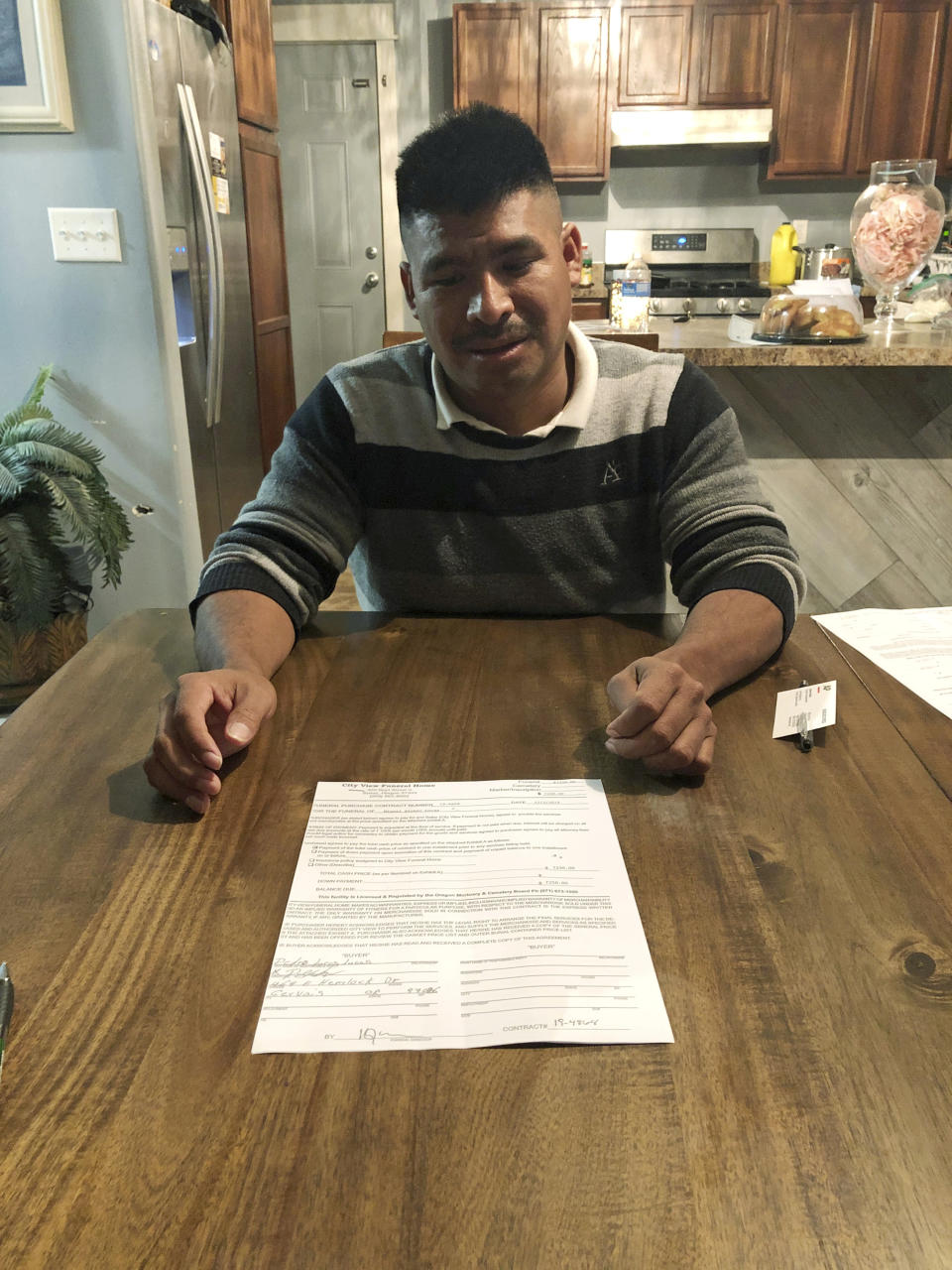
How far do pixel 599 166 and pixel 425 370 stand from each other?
397 centimetres

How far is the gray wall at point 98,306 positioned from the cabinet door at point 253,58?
1296mm

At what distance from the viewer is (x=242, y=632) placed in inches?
41.9

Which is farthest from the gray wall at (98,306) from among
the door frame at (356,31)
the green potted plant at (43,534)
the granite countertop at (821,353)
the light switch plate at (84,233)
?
the door frame at (356,31)

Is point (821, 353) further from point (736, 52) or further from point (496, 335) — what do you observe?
point (736, 52)

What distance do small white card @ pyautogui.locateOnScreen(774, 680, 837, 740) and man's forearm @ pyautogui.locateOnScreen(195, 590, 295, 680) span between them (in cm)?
53

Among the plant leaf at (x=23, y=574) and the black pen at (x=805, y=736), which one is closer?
the black pen at (x=805, y=736)

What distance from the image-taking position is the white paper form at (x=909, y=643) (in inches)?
40.0

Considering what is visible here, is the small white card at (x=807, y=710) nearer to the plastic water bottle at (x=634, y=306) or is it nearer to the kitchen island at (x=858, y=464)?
the kitchen island at (x=858, y=464)

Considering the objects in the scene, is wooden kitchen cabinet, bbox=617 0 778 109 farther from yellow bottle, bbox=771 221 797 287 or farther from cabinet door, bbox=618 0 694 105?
yellow bottle, bbox=771 221 797 287

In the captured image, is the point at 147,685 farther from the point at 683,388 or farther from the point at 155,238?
the point at 155,238

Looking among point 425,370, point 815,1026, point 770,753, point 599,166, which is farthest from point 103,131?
point 599,166

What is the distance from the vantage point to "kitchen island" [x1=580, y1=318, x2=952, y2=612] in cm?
216

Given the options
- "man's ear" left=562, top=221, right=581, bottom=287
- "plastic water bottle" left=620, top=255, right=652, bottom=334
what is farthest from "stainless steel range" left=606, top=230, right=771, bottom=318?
"man's ear" left=562, top=221, right=581, bottom=287

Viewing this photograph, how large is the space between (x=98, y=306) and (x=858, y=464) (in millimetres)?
1966
